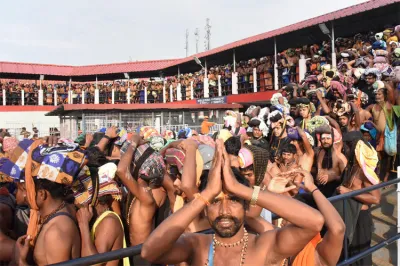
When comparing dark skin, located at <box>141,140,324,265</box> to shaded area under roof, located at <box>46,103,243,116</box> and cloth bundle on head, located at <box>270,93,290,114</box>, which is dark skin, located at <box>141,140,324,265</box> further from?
shaded area under roof, located at <box>46,103,243,116</box>

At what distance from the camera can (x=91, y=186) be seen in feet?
10.2

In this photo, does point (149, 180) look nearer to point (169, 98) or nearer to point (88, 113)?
point (88, 113)

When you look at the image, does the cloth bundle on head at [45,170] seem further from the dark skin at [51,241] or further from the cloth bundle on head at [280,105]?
the cloth bundle on head at [280,105]

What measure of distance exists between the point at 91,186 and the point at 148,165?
64 centimetres

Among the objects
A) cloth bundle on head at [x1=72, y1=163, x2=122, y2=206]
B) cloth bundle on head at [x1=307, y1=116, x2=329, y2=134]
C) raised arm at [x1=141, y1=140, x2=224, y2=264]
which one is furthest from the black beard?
cloth bundle on head at [x1=307, y1=116, x2=329, y2=134]

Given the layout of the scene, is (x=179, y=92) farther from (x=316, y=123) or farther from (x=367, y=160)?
(x=367, y=160)

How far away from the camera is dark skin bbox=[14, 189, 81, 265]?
2.41m

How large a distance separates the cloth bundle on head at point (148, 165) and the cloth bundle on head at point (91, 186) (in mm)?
241

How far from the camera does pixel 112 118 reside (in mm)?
13914

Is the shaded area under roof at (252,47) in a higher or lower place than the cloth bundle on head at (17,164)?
higher

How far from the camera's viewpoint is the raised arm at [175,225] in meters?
1.89

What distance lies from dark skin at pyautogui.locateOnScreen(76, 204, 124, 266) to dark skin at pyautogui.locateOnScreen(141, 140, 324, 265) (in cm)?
98

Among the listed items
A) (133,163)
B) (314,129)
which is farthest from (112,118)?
(133,163)

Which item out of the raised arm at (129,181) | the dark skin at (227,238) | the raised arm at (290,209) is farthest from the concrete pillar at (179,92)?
the raised arm at (290,209)
